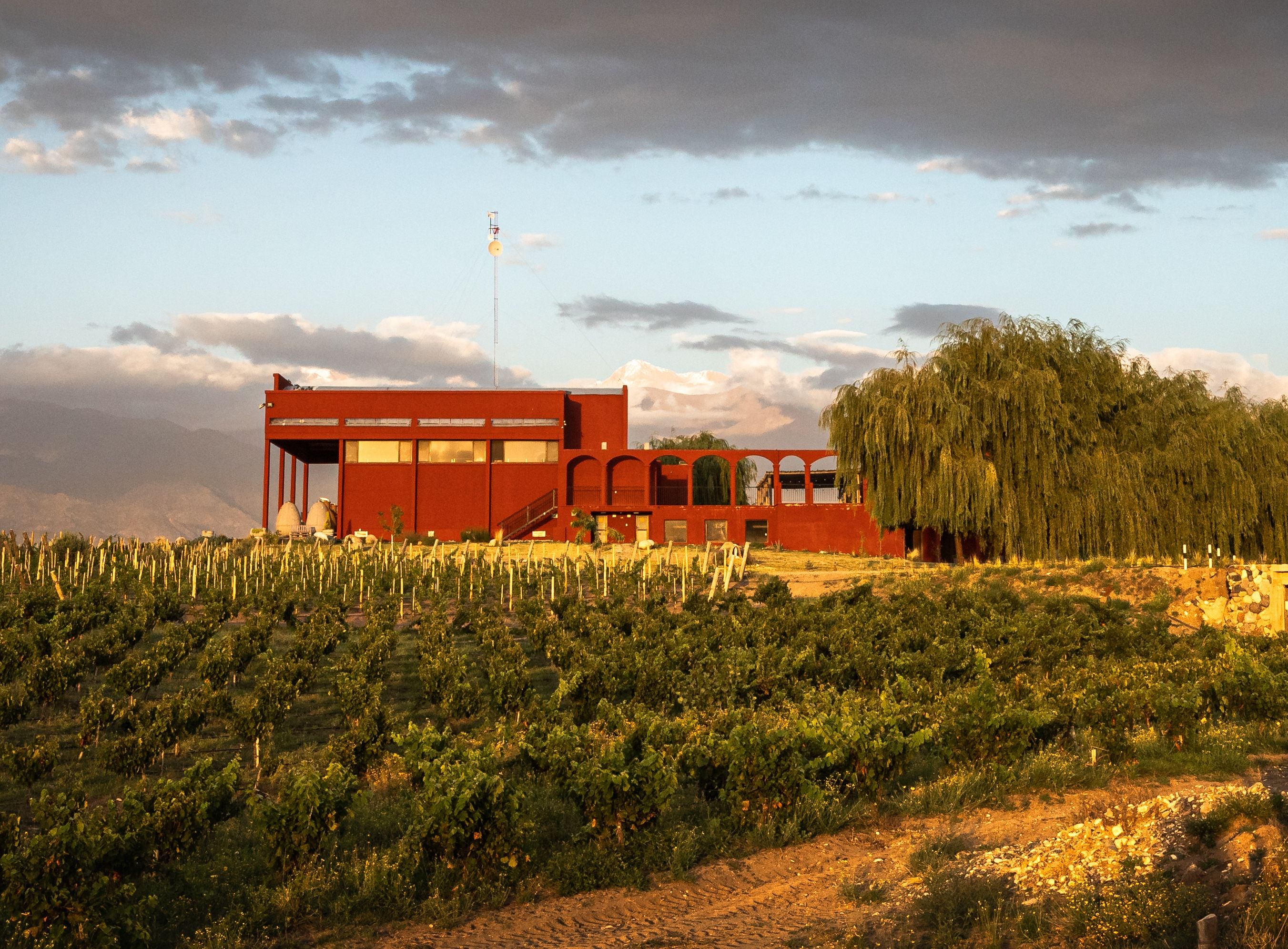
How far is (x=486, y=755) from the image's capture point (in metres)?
8.80

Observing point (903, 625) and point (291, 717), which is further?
point (903, 625)

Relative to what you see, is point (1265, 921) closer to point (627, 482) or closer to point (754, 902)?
point (754, 902)

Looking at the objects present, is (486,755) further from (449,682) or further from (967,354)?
(967,354)

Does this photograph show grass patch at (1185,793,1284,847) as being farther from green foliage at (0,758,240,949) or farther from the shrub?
green foliage at (0,758,240,949)

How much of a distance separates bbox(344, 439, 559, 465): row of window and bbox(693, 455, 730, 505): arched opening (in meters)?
13.5

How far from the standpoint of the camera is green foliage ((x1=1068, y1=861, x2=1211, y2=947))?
6199mm

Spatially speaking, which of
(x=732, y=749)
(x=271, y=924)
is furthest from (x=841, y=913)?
(x=271, y=924)

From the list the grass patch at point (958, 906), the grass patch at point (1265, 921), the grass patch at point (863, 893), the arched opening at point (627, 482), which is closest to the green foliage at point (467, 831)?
the grass patch at point (863, 893)

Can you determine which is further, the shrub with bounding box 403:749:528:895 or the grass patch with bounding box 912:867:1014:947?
the shrub with bounding box 403:749:528:895

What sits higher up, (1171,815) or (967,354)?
(967,354)

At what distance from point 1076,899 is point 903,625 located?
46.6ft

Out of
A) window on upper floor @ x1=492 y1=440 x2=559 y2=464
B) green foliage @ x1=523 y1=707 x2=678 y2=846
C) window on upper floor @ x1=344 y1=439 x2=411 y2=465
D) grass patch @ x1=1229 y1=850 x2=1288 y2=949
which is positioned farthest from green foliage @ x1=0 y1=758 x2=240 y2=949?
window on upper floor @ x1=344 y1=439 x2=411 y2=465

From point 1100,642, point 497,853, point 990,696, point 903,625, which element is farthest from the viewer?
point 903,625

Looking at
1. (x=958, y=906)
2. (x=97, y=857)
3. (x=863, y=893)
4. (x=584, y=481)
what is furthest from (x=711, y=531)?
(x=97, y=857)
